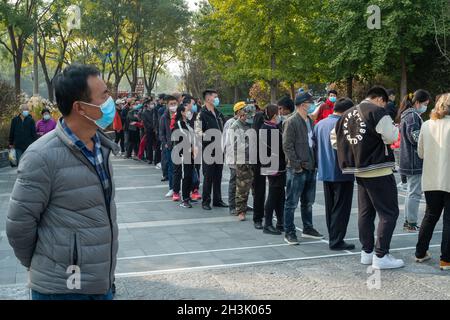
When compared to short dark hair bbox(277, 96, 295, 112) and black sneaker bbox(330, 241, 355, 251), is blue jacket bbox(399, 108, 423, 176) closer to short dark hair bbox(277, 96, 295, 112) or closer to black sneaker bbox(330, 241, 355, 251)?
short dark hair bbox(277, 96, 295, 112)

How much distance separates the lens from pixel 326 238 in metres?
7.92

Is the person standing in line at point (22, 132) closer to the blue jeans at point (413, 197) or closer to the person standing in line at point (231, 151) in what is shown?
the person standing in line at point (231, 151)

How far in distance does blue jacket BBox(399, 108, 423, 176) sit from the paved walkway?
880mm

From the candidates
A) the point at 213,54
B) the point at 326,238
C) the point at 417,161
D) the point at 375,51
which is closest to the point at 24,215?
the point at 326,238

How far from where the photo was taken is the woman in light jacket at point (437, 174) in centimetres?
628

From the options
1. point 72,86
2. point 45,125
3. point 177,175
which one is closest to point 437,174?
point 72,86

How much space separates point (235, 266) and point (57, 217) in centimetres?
365

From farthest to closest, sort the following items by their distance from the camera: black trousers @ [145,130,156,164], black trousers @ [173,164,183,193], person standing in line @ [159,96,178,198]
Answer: black trousers @ [145,130,156,164], person standing in line @ [159,96,178,198], black trousers @ [173,164,183,193]

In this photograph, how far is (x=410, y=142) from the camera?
7973 mm

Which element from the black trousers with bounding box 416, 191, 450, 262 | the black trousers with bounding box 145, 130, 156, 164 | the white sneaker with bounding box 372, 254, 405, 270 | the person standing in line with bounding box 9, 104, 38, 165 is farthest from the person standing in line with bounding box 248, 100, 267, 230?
the black trousers with bounding box 145, 130, 156, 164

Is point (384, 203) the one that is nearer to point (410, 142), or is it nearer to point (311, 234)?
point (311, 234)

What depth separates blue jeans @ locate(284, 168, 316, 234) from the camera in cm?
761
